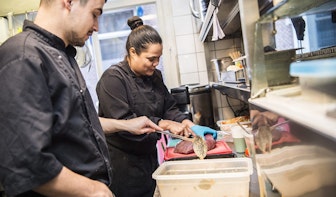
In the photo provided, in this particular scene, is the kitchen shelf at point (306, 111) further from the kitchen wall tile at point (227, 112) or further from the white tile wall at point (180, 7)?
the white tile wall at point (180, 7)

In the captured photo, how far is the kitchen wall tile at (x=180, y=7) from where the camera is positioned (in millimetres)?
3380

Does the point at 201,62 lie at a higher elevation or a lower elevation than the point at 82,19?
lower

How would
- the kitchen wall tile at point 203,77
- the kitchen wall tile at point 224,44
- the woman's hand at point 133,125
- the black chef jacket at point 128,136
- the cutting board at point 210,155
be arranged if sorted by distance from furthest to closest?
1. the kitchen wall tile at point 203,77
2. the kitchen wall tile at point 224,44
3. the black chef jacket at point 128,136
4. the woman's hand at point 133,125
5. the cutting board at point 210,155

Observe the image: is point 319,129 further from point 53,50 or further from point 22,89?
point 53,50

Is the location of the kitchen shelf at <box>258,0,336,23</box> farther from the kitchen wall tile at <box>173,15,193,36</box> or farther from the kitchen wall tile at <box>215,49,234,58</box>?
the kitchen wall tile at <box>173,15,193,36</box>

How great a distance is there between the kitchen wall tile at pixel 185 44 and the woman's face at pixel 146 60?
1.63 meters

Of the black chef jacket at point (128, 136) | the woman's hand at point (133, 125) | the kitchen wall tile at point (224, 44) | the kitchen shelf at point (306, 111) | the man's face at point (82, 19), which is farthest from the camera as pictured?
the kitchen wall tile at point (224, 44)

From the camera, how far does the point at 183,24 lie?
134 inches

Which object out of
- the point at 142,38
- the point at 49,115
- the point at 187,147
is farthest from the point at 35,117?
the point at 142,38

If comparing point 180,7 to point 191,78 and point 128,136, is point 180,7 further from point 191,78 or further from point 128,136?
point 128,136

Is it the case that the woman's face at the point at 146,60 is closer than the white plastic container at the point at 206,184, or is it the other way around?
the white plastic container at the point at 206,184

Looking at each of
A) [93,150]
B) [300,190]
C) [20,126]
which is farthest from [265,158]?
[20,126]

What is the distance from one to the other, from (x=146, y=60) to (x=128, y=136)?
50cm

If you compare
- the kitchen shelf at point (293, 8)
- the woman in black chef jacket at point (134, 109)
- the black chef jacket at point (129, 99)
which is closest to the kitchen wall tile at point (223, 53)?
the black chef jacket at point (129, 99)
